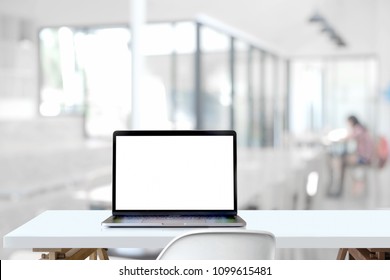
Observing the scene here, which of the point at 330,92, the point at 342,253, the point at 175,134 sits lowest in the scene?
the point at 342,253

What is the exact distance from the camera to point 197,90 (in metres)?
5.96

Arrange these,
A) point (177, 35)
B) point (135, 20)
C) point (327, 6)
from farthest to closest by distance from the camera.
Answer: point (327, 6), point (177, 35), point (135, 20)

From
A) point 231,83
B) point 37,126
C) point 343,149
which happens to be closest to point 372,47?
Result: point 343,149

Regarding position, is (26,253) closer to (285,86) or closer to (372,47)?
(285,86)

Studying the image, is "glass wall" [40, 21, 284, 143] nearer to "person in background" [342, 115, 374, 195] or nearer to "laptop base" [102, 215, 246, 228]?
"person in background" [342, 115, 374, 195]

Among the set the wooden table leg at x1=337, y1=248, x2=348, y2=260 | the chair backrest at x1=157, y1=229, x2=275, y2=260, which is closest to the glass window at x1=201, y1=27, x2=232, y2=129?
the wooden table leg at x1=337, y1=248, x2=348, y2=260

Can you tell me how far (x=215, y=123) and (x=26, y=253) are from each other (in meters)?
2.85

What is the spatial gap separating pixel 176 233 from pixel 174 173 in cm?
28

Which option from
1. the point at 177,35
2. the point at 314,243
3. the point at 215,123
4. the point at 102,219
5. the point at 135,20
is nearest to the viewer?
the point at 314,243

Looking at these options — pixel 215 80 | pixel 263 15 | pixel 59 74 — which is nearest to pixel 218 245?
pixel 59 74

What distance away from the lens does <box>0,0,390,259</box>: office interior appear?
4652 mm

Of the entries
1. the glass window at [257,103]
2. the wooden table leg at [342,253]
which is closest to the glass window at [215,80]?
the glass window at [257,103]

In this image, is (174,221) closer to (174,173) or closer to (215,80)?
(174,173)

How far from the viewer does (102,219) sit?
2111 millimetres
